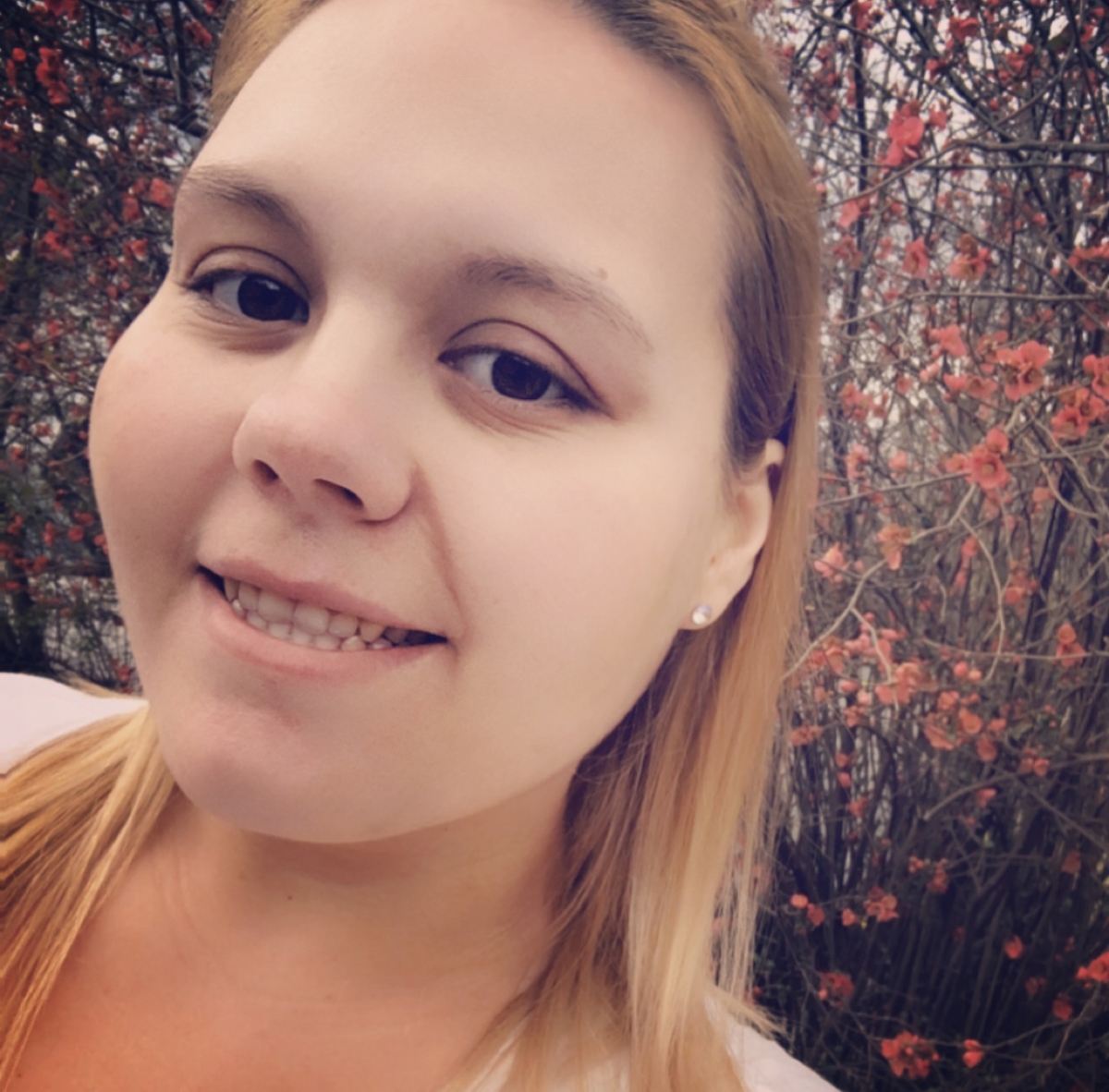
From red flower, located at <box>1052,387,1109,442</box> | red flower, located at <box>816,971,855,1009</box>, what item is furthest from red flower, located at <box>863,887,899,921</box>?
red flower, located at <box>1052,387,1109,442</box>

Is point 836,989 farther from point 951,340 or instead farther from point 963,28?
point 963,28

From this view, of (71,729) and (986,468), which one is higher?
(986,468)

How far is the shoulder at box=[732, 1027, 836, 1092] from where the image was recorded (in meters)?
1.03

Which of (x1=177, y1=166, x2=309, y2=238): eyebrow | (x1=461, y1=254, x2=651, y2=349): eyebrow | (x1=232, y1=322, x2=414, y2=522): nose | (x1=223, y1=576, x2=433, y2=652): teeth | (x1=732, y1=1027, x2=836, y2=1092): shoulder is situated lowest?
(x1=732, y1=1027, x2=836, y2=1092): shoulder

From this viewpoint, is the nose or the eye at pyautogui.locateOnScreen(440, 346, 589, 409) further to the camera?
the eye at pyautogui.locateOnScreen(440, 346, 589, 409)

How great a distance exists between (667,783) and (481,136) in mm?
843

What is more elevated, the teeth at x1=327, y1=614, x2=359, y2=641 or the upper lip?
the upper lip

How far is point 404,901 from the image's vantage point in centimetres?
94

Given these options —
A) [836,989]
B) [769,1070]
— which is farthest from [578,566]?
[836,989]

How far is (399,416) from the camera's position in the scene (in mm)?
671

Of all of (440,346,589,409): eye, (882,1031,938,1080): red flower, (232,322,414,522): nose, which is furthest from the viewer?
(882,1031,938,1080): red flower

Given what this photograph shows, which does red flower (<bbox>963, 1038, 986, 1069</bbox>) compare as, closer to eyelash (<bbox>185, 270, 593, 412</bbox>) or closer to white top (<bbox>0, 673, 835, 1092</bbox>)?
white top (<bbox>0, 673, 835, 1092</bbox>)

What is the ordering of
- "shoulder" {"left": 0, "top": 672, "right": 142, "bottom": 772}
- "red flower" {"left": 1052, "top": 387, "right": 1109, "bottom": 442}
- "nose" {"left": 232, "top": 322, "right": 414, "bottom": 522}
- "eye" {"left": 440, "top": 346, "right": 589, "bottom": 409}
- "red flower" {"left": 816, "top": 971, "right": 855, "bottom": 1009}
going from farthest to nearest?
"red flower" {"left": 816, "top": 971, "right": 855, "bottom": 1009} → "red flower" {"left": 1052, "top": 387, "right": 1109, "bottom": 442} → "shoulder" {"left": 0, "top": 672, "right": 142, "bottom": 772} → "eye" {"left": 440, "top": 346, "right": 589, "bottom": 409} → "nose" {"left": 232, "top": 322, "right": 414, "bottom": 522}

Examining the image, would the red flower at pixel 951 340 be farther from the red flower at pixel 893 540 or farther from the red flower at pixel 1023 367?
the red flower at pixel 893 540
